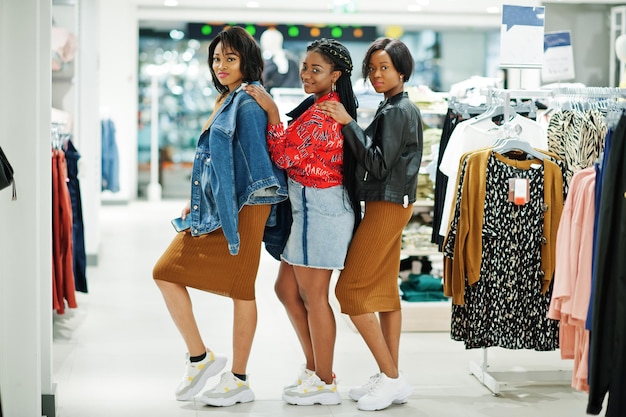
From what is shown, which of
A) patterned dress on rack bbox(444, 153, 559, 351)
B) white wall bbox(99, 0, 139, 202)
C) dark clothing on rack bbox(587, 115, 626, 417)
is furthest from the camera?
white wall bbox(99, 0, 139, 202)

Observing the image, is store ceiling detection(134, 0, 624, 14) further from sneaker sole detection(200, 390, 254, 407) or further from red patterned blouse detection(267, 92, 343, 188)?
sneaker sole detection(200, 390, 254, 407)

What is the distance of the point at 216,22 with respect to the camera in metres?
14.1

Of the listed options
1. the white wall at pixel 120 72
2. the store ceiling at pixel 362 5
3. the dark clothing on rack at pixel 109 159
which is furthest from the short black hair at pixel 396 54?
the white wall at pixel 120 72

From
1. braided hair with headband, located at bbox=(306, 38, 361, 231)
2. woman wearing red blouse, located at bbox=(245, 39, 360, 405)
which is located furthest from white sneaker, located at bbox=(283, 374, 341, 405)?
braided hair with headband, located at bbox=(306, 38, 361, 231)

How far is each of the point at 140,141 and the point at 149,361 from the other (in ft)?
33.4

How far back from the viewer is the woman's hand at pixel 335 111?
3.62 m

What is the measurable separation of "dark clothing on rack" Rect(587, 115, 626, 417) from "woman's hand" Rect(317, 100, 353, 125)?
1.21 metres

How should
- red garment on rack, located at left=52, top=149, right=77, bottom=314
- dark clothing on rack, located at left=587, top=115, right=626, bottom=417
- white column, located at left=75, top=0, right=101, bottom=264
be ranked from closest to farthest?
1. dark clothing on rack, located at left=587, top=115, right=626, bottom=417
2. red garment on rack, located at left=52, top=149, right=77, bottom=314
3. white column, located at left=75, top=0, right=101, bottom=264

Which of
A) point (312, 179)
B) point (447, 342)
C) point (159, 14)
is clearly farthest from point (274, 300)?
point (159, 14)

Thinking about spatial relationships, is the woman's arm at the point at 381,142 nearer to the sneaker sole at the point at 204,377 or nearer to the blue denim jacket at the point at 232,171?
the blue denim jacket at the point at 232,171

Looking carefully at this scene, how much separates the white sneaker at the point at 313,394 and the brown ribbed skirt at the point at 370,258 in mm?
369

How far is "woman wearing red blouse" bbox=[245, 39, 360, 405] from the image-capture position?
3645mm

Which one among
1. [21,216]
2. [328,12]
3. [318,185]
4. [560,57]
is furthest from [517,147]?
[328,12]

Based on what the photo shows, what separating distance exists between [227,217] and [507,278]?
1384mm
